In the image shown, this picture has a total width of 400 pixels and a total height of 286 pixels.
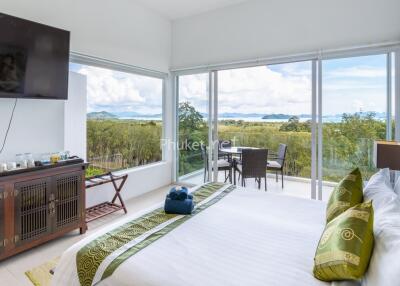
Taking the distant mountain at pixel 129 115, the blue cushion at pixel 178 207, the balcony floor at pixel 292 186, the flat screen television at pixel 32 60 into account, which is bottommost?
the balcony floor at pixel 292 186

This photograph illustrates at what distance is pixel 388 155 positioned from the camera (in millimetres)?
2102

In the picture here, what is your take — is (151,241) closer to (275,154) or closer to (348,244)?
(348,244)

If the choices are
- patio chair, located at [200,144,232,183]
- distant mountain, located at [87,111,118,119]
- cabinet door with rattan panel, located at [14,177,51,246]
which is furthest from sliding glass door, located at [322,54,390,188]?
cabinet door with rattan panel, located at [14,177,51,246]

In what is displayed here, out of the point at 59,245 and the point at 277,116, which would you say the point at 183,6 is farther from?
the point at 59,245

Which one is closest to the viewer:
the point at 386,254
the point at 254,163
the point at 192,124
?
the point at 386,254

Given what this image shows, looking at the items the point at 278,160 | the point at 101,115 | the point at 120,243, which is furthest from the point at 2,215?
the point at 278,160

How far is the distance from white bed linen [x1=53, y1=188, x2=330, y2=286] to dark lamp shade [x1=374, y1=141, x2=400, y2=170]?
68 centimetres

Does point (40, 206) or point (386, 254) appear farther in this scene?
point (40, 206)

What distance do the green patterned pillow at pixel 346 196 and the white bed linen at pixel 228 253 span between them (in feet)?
0.54

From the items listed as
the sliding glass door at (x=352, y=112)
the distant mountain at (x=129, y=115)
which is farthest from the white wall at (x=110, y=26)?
the sliding glass door at (x=352, y=112)

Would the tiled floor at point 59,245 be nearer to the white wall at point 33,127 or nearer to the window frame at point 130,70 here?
the window frame at point 130,70

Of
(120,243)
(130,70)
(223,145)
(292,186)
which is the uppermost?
(130,70)

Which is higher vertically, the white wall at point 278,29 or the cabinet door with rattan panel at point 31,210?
the white wall at point 278,29

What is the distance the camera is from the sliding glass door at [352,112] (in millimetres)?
3287
